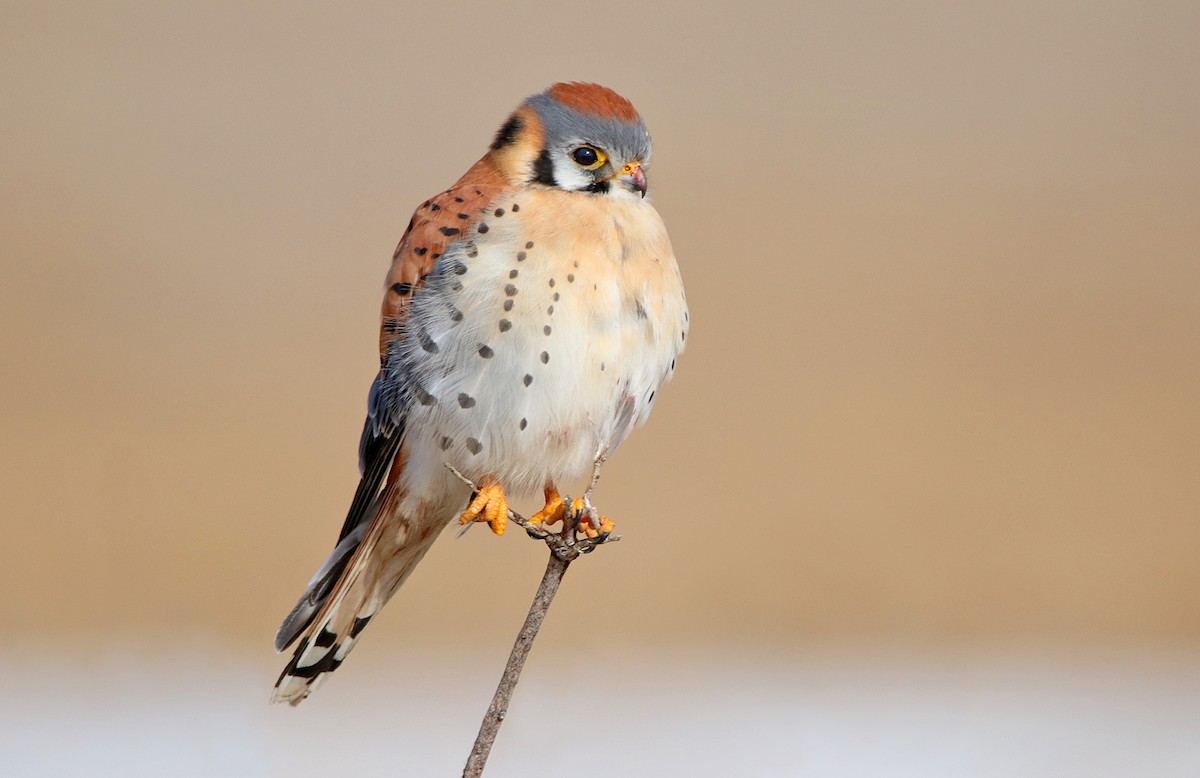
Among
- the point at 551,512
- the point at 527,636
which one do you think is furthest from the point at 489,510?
the point at 527,636

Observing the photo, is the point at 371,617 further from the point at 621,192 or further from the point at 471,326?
the point at 621,192

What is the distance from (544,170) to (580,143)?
3.0 inches

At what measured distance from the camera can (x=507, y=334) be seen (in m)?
1.38

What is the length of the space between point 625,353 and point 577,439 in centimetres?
14

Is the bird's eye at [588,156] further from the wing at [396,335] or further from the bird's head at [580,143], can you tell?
the wing at [396,335]

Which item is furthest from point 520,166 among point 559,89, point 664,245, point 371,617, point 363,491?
point 371,617

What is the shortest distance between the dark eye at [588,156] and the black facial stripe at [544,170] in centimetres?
4

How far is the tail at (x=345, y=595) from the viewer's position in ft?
4.54

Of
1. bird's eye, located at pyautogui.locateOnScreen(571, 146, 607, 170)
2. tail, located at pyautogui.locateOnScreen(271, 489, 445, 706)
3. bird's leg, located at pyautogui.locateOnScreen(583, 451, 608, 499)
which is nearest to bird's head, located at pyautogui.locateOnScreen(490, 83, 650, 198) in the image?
bird's eye, located at pyautogui.locateOnScreen(571, 146, 607, 170)

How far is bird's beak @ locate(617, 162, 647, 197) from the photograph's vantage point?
138cm

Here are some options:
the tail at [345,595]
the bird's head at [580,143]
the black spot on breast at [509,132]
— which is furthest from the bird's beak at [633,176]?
the tail at [345,595]

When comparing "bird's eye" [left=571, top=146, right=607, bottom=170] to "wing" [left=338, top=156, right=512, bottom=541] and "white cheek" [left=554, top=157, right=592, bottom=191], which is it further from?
"wing" [left=338, top=156, right=512, bottom=541]

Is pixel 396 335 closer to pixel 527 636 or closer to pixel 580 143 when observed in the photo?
pixel 580 143

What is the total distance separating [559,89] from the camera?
139 cm
